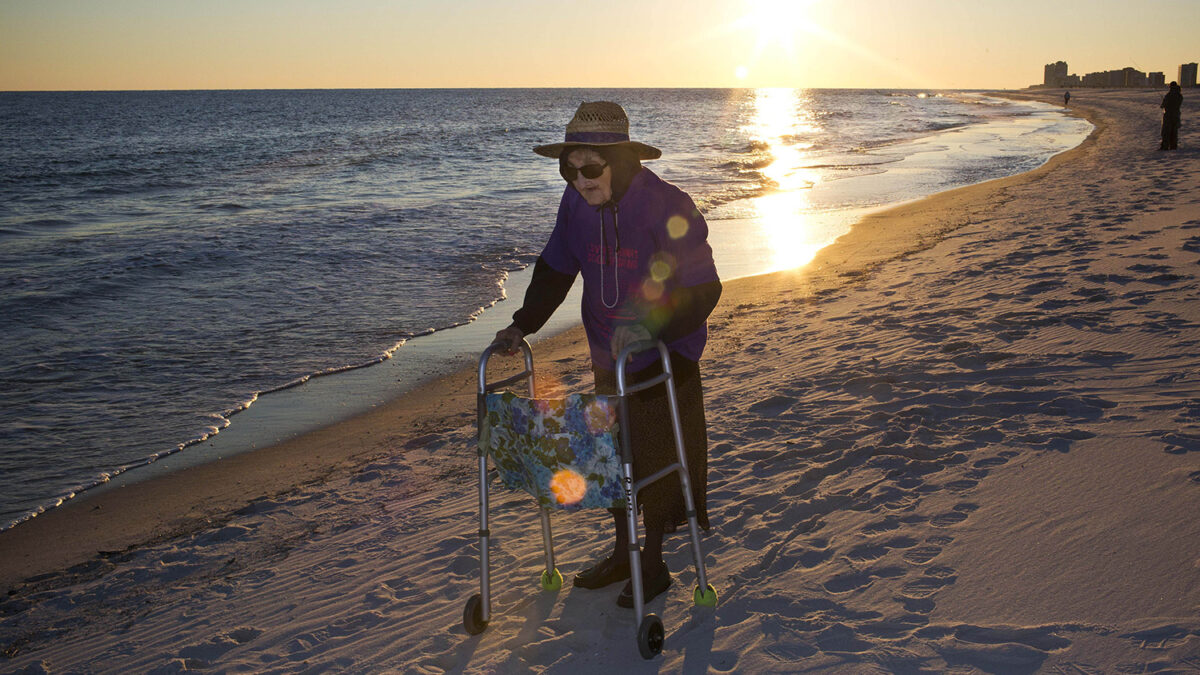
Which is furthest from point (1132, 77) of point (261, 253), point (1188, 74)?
point (261, 253)

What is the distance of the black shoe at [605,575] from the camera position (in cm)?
333

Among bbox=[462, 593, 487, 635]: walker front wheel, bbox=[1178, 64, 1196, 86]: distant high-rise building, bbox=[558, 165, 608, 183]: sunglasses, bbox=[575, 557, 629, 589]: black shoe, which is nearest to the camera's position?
bbox=[558, 165, 608, 183]: sunglasses

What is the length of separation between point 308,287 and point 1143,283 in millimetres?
9642

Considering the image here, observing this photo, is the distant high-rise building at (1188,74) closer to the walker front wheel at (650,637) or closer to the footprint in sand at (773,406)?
the footprint in sand at (773,406)

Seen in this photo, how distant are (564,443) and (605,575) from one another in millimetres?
970

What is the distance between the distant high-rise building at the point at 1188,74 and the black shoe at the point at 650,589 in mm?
109678

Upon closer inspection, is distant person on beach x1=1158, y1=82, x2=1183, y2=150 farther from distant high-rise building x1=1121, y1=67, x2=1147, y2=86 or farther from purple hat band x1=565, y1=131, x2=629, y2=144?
distant high-rise building x1=1121, y1=67, x2=1147, y2=86

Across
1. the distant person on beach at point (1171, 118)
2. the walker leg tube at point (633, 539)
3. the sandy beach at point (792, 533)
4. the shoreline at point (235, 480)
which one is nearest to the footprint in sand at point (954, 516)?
the sandy beach at point (792, 533)

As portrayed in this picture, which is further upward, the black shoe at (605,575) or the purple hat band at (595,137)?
the purple hat band at (595,137)

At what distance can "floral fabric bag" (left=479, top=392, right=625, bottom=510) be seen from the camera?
2539 millimetres

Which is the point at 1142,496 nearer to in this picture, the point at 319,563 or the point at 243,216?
the point at 319,563

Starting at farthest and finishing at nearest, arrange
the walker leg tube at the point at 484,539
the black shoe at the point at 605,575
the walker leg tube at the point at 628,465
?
the black shoe at the point at 605,575 < the walker leg tube at the point at 484,539 < the walker leg tube at the point at 628,465

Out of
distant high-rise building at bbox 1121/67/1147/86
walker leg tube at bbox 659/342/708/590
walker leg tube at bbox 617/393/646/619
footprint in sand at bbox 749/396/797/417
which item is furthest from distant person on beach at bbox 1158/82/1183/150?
distant high-rise building at bbox 1121/67/1147/86

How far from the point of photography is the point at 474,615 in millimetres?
3074
